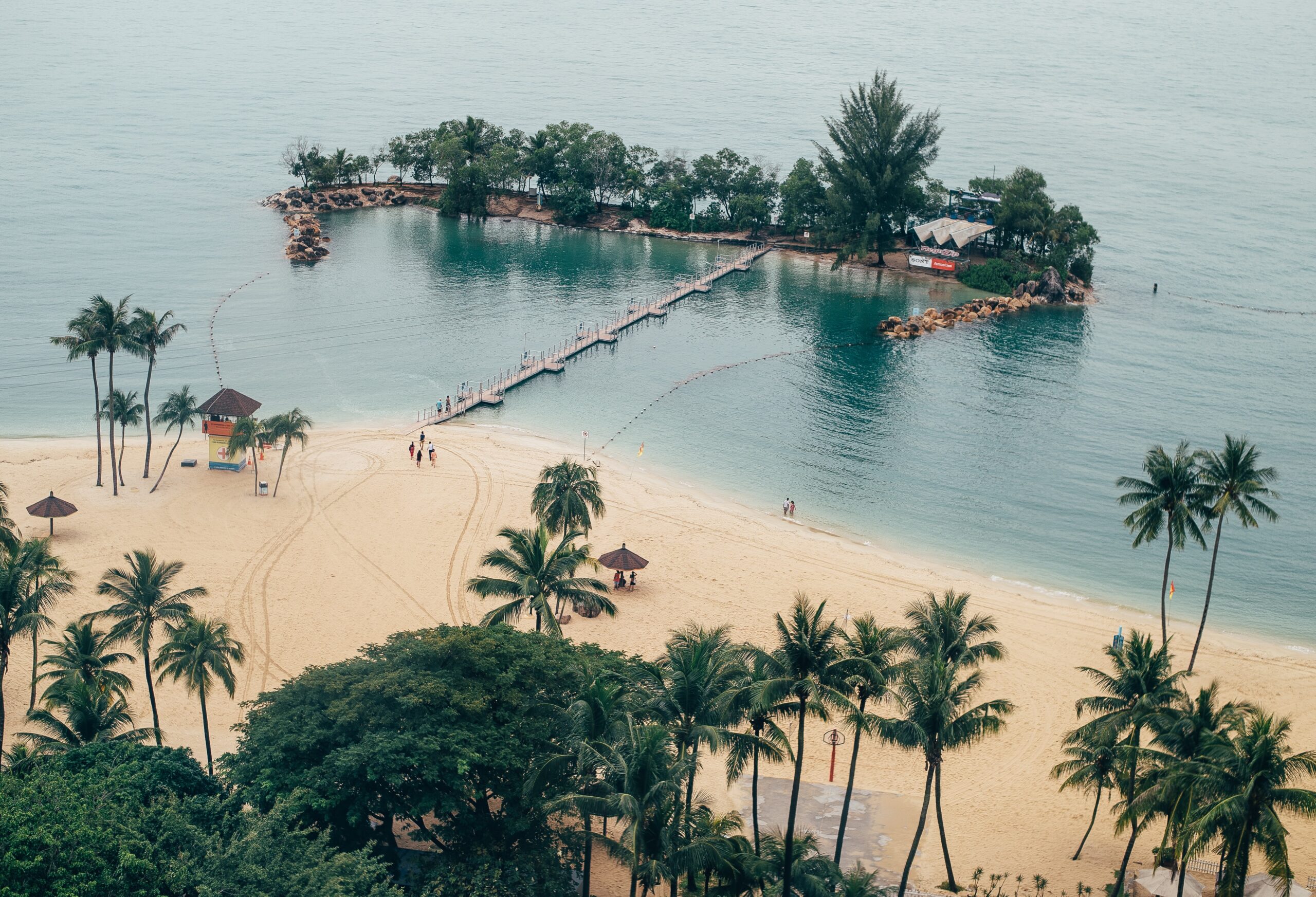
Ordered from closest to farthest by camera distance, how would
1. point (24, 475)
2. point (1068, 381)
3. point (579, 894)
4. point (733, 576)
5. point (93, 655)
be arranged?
point (579, 894), point (93, 655), point (733, 576), point (24, 475), point (1068, 381)

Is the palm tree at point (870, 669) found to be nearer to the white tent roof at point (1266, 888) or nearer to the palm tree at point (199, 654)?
the white tent roof at point (1266, 888)

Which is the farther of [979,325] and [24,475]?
[979,325]

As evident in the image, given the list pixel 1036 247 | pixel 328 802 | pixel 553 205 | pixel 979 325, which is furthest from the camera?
pixel 553 205

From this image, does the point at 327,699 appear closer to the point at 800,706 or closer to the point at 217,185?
the point at 800,706

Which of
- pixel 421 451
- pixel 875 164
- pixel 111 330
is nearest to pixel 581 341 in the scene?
pixel 421 451

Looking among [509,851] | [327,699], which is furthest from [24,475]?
[509,851]

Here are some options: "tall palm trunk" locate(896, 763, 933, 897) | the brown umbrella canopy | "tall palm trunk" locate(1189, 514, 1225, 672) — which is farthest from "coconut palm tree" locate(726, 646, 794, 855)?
the brown umbrella canopy

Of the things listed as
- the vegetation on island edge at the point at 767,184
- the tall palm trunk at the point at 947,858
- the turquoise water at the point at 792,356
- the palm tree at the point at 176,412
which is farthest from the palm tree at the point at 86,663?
the vegetation on island edge at the point at 767,184

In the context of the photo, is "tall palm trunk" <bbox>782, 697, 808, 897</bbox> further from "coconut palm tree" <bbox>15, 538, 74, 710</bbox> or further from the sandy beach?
"coconut palm tree" <bbox>15, 538, 74, 710</bbox>
